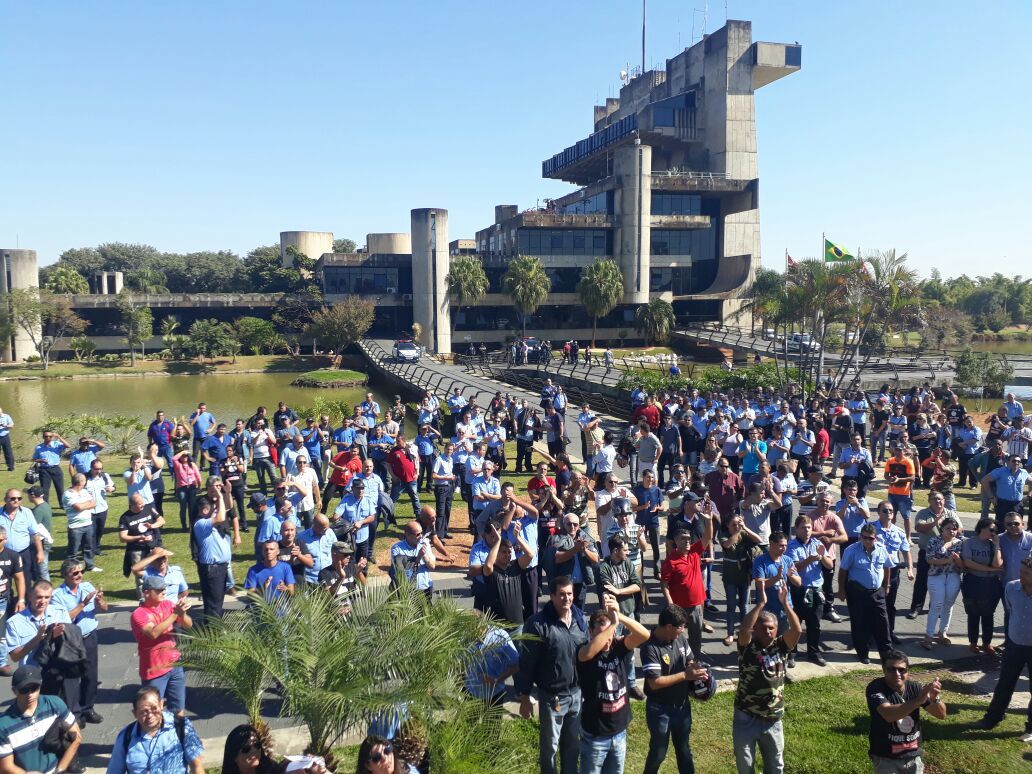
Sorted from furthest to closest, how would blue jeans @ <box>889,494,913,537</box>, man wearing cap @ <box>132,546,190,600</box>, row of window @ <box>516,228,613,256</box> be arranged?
row of window @ <box>516,228,613,256</box> → blue jeans @ <box>889,494,913,537</box> → man wearing cap @ <box>132,546,190,600</box>

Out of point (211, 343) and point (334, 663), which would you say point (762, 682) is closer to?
point (334, 663)

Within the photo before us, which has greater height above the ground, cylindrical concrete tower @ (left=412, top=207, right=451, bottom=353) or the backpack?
cylindrical concrete tower @ (left=412, top=207, right=451, bottom=353)

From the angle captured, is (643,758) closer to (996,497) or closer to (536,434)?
(996,497)

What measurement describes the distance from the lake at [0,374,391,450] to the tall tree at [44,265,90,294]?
1897cm

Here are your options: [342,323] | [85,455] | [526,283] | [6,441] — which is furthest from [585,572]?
[526,283]

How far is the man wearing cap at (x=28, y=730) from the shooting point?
4887mm

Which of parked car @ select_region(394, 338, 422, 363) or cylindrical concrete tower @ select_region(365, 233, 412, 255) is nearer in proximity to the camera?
parked car @ select_region(394, 338, 422, 363)

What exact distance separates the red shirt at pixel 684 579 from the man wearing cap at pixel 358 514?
13.5 ft

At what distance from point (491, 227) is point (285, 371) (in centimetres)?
2326

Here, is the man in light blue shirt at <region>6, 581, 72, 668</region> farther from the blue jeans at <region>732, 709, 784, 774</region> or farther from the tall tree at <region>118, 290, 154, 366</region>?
the tall tree at <region>118, 290, 154, 366</region>

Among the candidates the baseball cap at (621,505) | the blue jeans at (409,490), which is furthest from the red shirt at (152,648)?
the blue jeans at (409,490)

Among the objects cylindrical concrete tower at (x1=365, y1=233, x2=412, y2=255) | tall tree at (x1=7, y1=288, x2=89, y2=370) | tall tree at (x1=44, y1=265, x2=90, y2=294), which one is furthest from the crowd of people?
cylindrical concrete tower at (x1=365, y1=233, x2=412, y2=255)

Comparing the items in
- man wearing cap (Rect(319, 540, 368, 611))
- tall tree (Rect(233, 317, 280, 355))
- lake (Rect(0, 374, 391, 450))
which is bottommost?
lake (Rect(0, 374, 391, 450))

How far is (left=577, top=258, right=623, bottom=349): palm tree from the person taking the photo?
53.9m
